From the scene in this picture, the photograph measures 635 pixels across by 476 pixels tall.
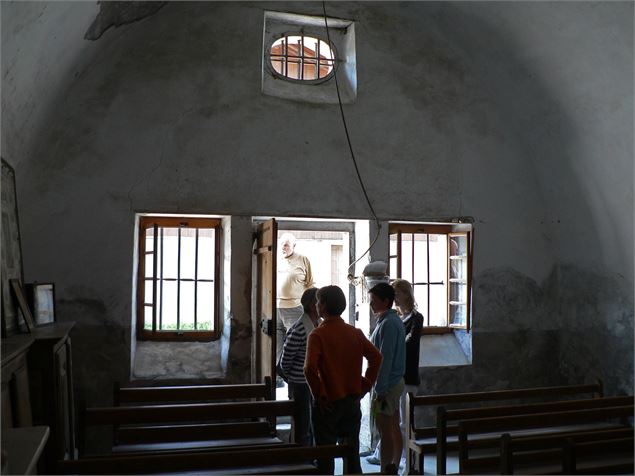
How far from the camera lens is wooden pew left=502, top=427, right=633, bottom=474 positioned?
3.04 meters

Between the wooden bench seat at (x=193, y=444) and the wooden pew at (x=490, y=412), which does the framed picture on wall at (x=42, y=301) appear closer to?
the wooden bench seat at (x=193, y=444)

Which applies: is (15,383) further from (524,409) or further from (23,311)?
(524,409)

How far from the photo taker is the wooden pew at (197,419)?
3.62 m

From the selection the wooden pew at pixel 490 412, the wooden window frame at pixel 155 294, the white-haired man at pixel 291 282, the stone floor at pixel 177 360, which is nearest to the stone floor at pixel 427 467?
the wooden pew at pixel 490 412

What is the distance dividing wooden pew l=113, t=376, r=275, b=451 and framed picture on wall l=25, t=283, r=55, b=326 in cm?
84

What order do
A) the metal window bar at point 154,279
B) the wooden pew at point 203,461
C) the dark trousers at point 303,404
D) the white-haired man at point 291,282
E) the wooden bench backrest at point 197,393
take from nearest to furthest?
the wooden pew at point 203,461 < the dark trousers at point 303,404 < the wooden bench backrest at point 197,393 < the metal window bar at point 154,279 < the white-haired man at point 291,282

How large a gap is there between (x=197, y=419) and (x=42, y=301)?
5.82ft

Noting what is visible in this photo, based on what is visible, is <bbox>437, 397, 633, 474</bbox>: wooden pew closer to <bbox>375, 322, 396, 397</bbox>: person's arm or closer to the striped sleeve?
<bbox>375, 322, 396, 397</bbox>: person's arm

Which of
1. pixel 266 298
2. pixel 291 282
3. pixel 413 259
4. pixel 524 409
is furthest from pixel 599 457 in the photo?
pixel 291 282

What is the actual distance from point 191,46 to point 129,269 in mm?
2175

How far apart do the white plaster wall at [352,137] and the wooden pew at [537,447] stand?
2682mm

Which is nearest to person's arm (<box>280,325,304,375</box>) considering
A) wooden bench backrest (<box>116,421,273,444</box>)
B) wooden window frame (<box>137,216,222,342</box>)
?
wooden bench backrest (<box>116,421,273,444</box>)

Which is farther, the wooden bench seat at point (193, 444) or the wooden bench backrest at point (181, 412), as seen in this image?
the wooden bench seat at point (193, 444)

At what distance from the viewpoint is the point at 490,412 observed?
402cm
